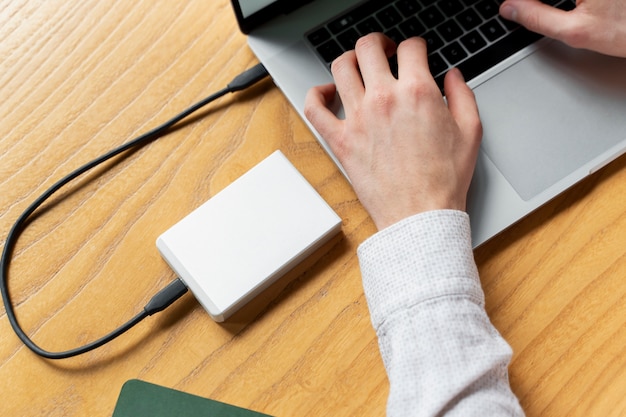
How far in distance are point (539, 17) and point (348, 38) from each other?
0.19 metres

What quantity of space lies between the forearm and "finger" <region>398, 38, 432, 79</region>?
0.14m

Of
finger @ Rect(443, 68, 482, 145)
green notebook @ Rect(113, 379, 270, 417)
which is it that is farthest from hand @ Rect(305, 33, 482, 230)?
green notebook @ Rect(113, 379, 270, 417)

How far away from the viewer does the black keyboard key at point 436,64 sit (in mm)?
632

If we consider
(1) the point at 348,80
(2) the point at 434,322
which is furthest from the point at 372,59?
(2) the point at 434,322

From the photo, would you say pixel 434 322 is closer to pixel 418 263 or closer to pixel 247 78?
pixel 418 263

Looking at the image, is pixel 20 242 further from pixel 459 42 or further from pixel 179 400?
pixel 459 42

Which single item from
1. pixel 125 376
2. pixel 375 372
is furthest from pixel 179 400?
pixel 375 372

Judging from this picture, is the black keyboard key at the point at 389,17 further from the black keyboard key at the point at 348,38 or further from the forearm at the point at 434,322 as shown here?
the forearm at the point at 434,322

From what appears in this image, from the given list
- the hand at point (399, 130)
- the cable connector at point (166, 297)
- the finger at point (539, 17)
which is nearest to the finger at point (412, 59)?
the hand at point (399, 130)

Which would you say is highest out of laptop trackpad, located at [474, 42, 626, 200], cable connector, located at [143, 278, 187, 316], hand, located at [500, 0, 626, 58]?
cable connector, located at [143, 278, 187, 316]

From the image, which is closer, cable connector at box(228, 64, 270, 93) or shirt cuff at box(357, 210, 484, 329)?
shirt cuff at box(357, 210, 484, 329)

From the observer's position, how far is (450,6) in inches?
25.8

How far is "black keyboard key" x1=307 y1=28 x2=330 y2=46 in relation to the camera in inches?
25.5

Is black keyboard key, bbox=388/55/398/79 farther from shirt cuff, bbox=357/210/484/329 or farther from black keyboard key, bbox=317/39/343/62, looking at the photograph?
shirt cuff, bbox=357/210/484/329
